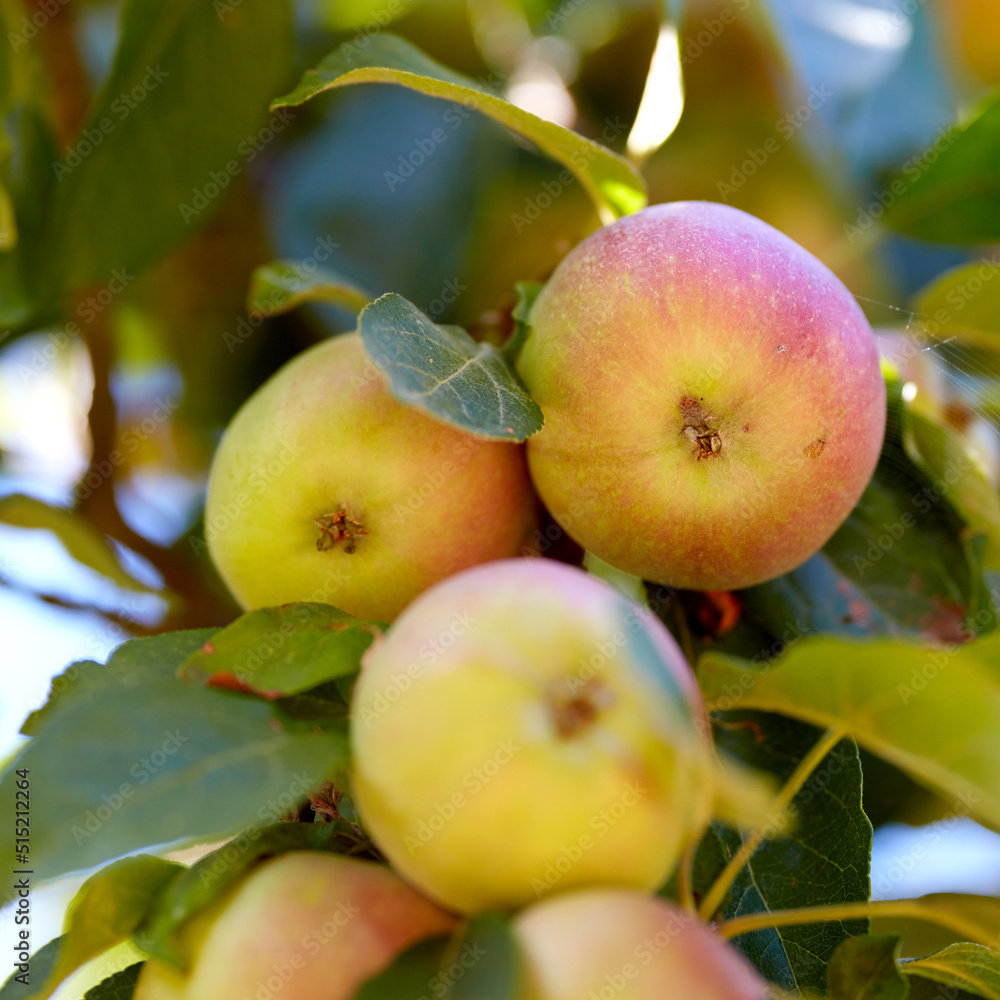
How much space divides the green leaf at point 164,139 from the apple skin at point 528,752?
35.8 inches

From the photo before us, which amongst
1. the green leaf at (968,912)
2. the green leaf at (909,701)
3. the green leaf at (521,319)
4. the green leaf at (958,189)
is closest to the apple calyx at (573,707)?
the green leaf at (909,701)

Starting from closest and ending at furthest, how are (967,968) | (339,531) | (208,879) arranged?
1. (208,879)
2. (967,968)
3. (339,531)

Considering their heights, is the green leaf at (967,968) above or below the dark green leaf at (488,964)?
below

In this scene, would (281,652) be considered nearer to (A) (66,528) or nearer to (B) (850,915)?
(B) (850,915)

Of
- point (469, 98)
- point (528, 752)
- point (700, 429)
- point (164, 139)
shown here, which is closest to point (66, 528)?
point (164, 139)

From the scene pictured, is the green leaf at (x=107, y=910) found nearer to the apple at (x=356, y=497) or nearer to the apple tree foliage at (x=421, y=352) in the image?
the apple tree foliage at (x=421, y=352)

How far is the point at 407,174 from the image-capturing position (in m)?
1.41

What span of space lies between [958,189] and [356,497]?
2.74 ft

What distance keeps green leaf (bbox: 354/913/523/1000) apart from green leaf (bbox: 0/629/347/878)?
0.31 feet

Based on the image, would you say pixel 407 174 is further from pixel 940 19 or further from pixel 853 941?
pixel 853 941

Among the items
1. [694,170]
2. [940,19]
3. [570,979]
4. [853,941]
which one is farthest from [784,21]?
[570,979]

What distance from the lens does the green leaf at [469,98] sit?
791 millimetres

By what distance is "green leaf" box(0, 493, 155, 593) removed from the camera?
4.17 ft

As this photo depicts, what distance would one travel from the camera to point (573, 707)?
1.55 ft
